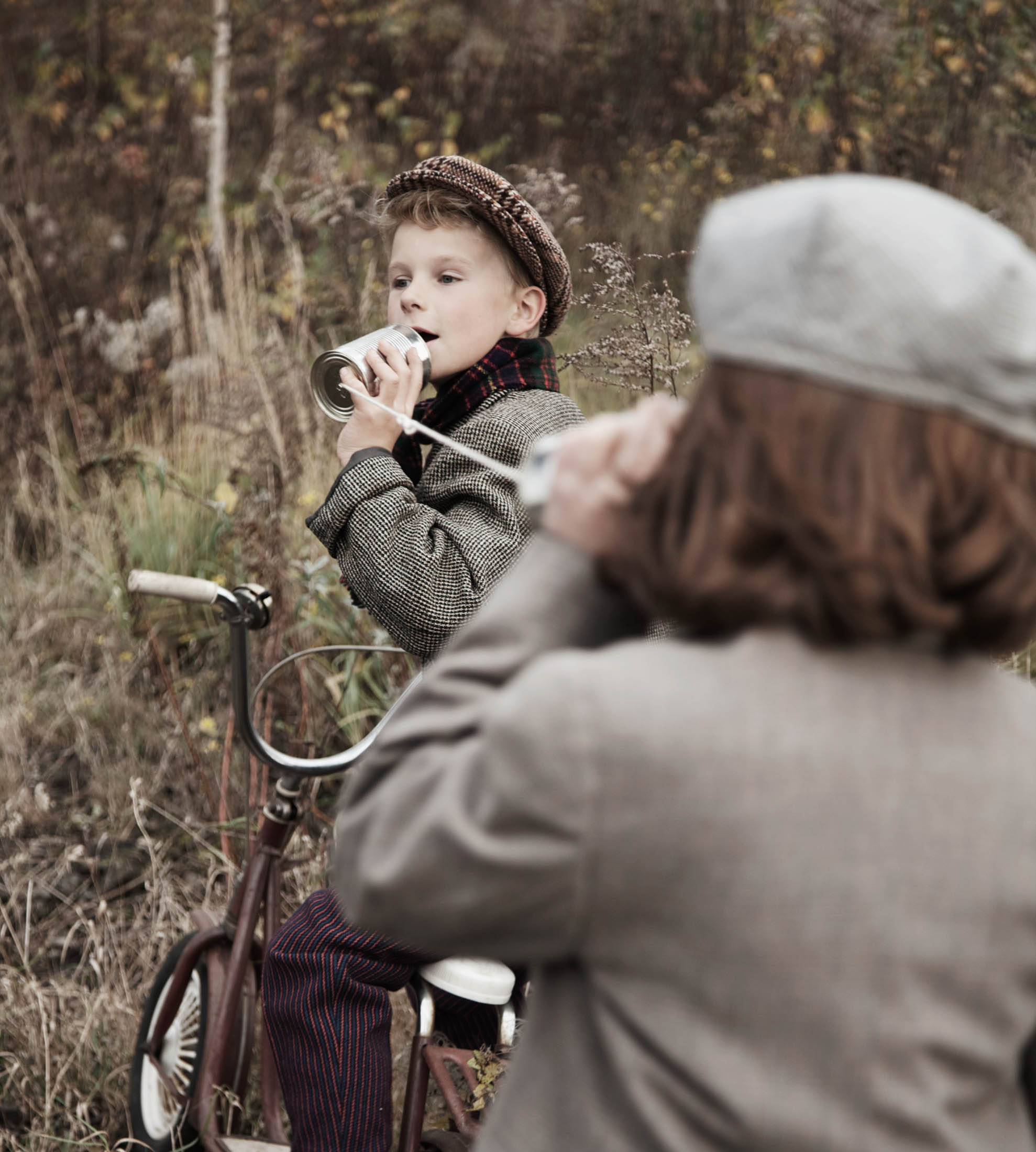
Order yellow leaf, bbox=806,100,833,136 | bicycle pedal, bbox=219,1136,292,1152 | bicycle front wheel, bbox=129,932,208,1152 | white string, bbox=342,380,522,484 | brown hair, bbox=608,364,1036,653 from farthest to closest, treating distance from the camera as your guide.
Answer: yellow leaf, bbox=806,100,833,136 → bicycle front wheel, bbox=129,932,208,1152 → bicycle pedal, bbox=219,1136,292,1152 → white string, bbox=342,380,522,484 → brown hair, bbox=608,364,1036,653

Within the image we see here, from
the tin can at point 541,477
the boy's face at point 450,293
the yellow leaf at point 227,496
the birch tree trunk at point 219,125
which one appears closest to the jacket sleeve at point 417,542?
the boy's face at point 450,293

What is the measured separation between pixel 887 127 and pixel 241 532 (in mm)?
4034

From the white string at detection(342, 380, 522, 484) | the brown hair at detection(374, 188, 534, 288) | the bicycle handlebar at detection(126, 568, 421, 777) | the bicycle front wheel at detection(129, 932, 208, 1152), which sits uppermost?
the brown hair at detection(374, 188, 534, 288)

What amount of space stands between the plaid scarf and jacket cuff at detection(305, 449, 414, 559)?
0.15m

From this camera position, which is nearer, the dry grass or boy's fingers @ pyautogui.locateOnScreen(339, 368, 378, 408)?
boy's fingers @ pyautogui.locateOnScreen(339, 368, 378, 408)

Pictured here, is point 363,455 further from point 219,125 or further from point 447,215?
point 219,125

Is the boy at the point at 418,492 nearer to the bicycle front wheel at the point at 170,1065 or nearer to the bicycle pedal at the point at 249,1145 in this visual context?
the bicycle pedal at the point at 249,1145

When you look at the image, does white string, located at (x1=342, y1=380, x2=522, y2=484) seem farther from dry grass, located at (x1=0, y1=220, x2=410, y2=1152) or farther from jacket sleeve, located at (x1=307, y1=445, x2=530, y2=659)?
dry grass, located at (x1=0, y1=220, x2=410, y2=1152)

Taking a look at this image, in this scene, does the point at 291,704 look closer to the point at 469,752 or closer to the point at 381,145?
the point at 469,752

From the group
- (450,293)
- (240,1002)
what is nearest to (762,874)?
(450,293)

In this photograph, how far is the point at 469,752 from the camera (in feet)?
3.04

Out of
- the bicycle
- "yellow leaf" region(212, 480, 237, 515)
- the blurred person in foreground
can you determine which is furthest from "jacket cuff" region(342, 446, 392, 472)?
"yellow leaf" region(212, 480, 237, 515)

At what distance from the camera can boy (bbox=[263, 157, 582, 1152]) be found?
1800 millimetres

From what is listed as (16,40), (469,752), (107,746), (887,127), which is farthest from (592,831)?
(16,40)
